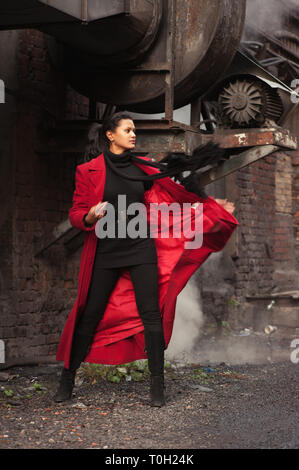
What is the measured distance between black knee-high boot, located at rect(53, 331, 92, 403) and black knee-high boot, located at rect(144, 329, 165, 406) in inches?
17.6

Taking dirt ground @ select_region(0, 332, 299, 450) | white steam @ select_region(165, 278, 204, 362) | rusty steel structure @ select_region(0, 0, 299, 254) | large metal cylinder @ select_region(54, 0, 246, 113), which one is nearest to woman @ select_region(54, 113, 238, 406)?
dirt ground @ select_region(0, 332, 299, 450)

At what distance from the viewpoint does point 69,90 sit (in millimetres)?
6727

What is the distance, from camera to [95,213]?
435 centimetres

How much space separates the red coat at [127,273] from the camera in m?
4.59

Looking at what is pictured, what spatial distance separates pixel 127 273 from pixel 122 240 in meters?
0.30

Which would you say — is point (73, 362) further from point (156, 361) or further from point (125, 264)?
point (125, 264)

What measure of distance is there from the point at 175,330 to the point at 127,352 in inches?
124

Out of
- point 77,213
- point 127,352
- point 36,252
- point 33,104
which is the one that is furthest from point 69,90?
point 127,352

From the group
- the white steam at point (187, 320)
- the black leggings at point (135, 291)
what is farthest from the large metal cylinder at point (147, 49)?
the white steam at point (187, 320)

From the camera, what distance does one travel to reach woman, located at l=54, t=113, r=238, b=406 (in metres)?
4.54

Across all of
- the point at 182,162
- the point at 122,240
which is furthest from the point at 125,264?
the point at 182,162
